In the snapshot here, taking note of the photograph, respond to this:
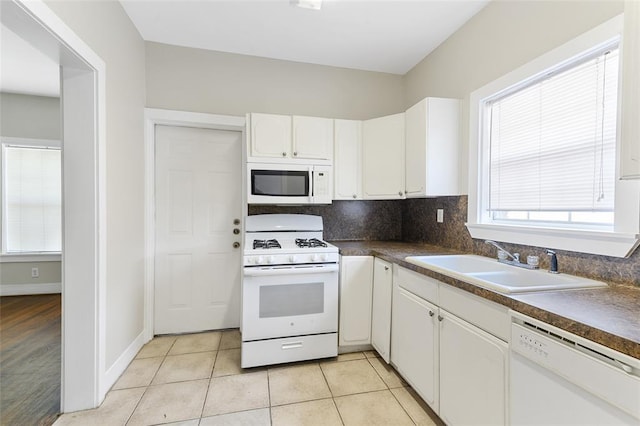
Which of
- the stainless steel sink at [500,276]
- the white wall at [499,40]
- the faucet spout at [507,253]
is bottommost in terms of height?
the stainless steel sink at [500,276]

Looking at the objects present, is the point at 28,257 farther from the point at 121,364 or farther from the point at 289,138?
the point at 289,138

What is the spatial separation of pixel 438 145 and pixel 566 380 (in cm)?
172

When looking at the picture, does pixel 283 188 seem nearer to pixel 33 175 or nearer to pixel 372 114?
pixel 372 114

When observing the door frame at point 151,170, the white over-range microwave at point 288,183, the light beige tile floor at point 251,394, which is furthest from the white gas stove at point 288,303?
the door frame at point 151,170

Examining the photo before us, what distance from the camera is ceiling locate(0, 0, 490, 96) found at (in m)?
2.10

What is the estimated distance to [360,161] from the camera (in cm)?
276

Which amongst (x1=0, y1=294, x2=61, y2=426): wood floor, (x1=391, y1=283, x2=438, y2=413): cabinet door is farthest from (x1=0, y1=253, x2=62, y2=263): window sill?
(x1=391, y1=283, x2=438, y2=413): cabinet door

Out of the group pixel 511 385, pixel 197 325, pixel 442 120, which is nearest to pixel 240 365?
pixel 197 325

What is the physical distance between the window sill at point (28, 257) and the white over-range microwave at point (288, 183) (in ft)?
11.4

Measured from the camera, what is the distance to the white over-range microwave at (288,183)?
2.45 metres

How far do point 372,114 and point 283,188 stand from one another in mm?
1394

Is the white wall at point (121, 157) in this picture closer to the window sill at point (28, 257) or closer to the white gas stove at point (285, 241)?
the white gas stove at point (285, 241)

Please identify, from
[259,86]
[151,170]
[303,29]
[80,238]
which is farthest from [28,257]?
[303,29]

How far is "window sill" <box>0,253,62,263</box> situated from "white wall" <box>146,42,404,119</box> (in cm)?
298
